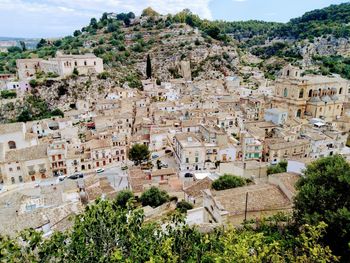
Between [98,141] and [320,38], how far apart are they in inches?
3945

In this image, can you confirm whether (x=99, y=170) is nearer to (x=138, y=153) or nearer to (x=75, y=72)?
(x=138, y=153)

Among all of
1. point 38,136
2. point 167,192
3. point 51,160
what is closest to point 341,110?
point 167,192

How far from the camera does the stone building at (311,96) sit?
51938 millimetres

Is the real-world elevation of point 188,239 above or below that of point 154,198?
above

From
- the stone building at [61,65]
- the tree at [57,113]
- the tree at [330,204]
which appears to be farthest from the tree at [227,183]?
the stone building at [61,65]

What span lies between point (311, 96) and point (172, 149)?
27993mm

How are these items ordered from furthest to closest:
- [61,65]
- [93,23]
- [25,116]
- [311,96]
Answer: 1. [93,23]
2. [61,65]
3. [25,116]
4. [311,96]

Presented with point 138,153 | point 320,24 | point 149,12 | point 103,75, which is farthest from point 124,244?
point 320,24

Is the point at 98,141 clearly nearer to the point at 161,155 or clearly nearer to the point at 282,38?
the point at 161,155

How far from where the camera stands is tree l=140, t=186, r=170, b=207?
27.5 m

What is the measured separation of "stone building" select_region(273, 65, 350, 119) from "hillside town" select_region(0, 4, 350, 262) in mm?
230

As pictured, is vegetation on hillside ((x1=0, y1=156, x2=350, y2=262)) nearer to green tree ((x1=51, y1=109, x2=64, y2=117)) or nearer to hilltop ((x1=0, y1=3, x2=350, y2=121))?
green tree ((x1=51, y1=109, x2=64, y2=117))

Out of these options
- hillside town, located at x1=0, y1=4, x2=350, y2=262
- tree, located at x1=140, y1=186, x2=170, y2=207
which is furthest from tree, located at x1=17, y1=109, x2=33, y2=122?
tree, located at x1=140, y1=186, x2=170, y2=207

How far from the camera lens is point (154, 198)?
27.6 metres
